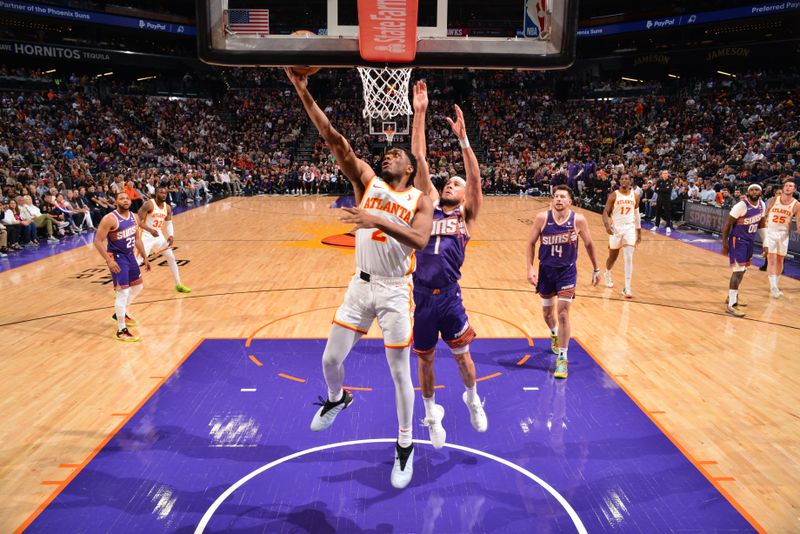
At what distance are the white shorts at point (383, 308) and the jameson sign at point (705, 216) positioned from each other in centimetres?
1314

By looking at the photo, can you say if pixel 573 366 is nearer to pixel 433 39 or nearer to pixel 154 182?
pixel 433 39

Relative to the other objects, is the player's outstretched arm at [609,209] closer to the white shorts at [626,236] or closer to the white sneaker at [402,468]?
the white shorts at [626,236]

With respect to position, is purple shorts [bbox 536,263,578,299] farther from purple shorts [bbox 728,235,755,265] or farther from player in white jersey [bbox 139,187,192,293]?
player in white jersey [bbox 139,187,192,293]

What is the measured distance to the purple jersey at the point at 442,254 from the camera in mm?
4445

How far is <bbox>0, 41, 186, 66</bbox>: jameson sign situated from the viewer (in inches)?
1049

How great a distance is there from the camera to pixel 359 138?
2895 centimetres

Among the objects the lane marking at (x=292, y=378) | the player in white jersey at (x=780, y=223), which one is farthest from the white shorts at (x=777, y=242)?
the lane marking at (x=292, y=378)

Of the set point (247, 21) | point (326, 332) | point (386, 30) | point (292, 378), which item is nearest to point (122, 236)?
point (326, 332)

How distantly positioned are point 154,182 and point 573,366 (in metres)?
17.8

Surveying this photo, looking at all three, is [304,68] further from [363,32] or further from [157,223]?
[157,223]

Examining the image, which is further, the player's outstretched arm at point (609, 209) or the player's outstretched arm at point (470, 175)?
the player's outstretched arm at point (609, 209)

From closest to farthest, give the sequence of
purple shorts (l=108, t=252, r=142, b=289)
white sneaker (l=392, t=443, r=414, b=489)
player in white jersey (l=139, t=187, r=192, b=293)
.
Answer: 1. white sneaker (l=392, t=443, r=414, b=489)
2. purple shorts (l=108, t=252, r=142, b=289)
3. player in white jersey (l=139, t=187, r=192, b=293)

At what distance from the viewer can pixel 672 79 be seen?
3278cm

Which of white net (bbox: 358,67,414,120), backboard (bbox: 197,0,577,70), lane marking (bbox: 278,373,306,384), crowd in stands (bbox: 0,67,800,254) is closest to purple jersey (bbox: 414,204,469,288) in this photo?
backboard (bbox: 197,0,577,70)
